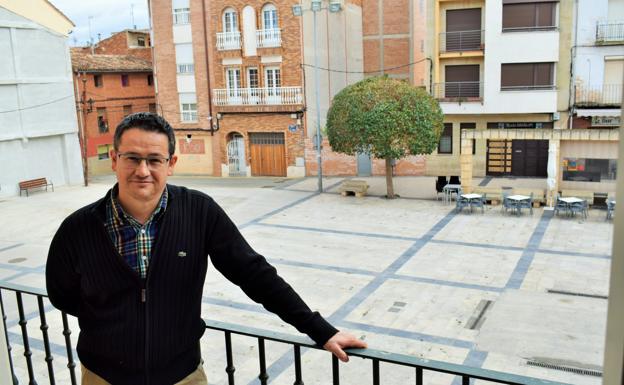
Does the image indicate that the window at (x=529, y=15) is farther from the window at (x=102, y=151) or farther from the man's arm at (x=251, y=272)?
the man's arm at (x=251, y=272)

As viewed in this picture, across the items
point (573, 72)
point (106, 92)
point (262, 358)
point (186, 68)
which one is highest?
point (186, 68)

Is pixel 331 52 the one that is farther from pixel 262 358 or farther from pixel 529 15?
pixel 262 358

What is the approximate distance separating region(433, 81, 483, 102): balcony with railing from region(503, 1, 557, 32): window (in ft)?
7.92

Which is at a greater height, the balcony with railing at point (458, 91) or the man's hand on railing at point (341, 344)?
the balcony with railing at point (458, 91)

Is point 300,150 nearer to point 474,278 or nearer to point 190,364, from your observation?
point 474,278

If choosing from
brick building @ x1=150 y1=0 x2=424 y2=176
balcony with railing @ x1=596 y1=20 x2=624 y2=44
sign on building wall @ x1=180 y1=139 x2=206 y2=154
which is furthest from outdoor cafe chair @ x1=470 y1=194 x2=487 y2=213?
sign on building wall @ x1=180 y1=139 x2=206 y2=154

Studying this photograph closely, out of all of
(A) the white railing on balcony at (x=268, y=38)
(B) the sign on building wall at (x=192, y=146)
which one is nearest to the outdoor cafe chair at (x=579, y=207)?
(A) the white railing on balcony at (x=268, y=38)

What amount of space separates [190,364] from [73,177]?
2689cm

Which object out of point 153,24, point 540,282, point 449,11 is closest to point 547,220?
point 540,282

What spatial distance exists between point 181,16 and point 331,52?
23.0ft

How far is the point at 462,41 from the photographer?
2328 cm

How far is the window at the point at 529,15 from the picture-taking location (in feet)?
71.1

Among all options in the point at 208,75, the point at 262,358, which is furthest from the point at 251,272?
the point at 208,75

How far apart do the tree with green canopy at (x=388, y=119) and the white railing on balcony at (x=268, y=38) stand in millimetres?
6928
